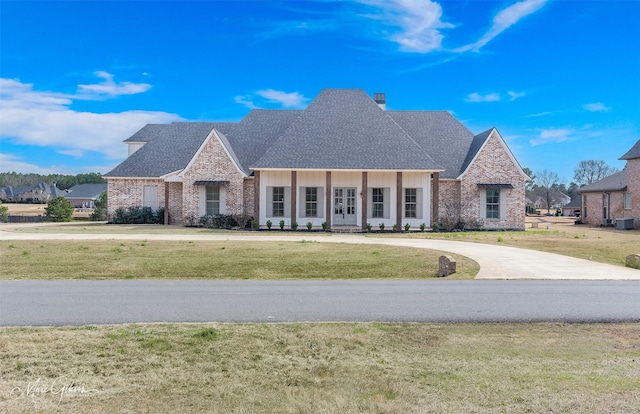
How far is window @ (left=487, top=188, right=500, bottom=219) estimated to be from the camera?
31453 mm

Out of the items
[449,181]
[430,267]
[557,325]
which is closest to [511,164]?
[449,181]

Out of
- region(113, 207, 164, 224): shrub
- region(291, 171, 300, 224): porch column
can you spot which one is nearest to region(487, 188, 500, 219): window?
region(291, 171, 300, 224): porch column

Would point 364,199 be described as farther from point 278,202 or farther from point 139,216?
point 139,216

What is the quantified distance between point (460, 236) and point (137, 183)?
22.7 metres

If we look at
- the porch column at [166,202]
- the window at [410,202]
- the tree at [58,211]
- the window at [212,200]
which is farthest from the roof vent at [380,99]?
the tree at [58,211]

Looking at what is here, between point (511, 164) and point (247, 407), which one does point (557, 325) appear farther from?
point (511, 164)

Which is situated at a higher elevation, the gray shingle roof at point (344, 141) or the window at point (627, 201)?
the gray shingle roof at point (344, 141)

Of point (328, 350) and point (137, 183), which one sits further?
point (137, 183)

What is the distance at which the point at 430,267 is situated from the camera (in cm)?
1559

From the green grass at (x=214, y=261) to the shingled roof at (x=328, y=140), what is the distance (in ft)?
36.6

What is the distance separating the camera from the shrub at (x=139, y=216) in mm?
33406

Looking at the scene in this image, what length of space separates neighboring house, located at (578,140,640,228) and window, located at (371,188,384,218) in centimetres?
2192

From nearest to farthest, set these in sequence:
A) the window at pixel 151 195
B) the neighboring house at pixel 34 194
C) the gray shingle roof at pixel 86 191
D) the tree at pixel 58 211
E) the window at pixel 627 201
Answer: the window at pixel 151 195
the window at pixel 627 201
the tree at pixel 58 211
the gray shingle roof at pixel 86 191
the neighboring house at pixel 34 194

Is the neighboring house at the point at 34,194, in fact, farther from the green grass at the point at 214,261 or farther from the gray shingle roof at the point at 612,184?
the gray shingle roof at the point at 612,184
